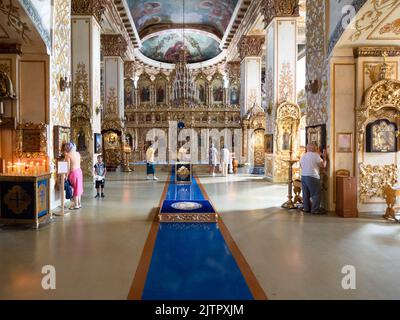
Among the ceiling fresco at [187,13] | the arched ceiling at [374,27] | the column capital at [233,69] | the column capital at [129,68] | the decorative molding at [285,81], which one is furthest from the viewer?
the column capital at [129,68]

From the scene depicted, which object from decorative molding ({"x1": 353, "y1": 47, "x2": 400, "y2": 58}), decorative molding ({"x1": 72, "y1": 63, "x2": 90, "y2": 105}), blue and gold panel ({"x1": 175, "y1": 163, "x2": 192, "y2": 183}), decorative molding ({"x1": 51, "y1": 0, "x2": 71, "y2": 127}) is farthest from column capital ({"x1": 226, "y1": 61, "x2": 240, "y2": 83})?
decorative molding ({"x1": 353, "y1": 47, "x2": 400, "y2": 58})

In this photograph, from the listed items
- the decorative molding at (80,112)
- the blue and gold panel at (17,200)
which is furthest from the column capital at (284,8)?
the blue and gold panel at (17,200)

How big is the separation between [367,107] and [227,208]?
397cm

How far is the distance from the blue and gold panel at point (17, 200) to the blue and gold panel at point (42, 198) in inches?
5.3

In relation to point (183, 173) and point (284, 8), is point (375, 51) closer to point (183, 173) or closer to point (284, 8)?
point (284, 8)

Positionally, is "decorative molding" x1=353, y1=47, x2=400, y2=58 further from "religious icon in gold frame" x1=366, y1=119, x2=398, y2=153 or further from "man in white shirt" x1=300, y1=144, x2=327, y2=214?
"man in white shirt" x1=300, y1=144, x2=327, y2=214

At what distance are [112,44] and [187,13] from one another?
5.96 meters

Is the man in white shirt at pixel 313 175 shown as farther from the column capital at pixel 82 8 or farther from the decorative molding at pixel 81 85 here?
the column capital at pixel 82 8

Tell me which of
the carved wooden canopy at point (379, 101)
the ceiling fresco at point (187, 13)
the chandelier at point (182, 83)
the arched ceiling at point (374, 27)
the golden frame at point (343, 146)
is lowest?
the golden frame at point (343, 146)

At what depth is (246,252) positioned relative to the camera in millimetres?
4820

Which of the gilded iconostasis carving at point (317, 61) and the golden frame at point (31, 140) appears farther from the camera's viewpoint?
the gilded iconostasis carving at point (317, 61)

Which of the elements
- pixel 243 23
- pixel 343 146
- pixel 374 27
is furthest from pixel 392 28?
pixel 243 23

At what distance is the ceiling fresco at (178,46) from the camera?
27230mm

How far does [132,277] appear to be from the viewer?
3.91 meters
